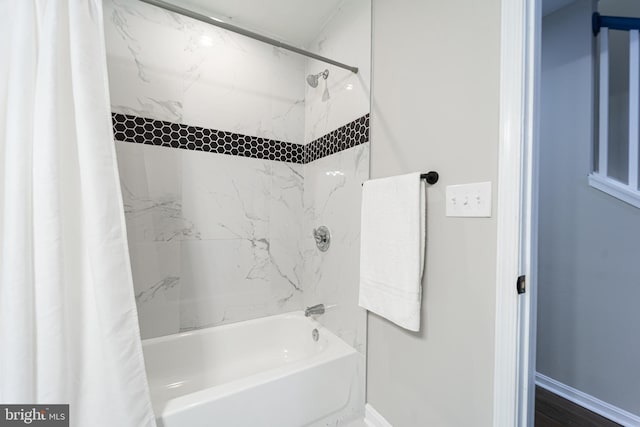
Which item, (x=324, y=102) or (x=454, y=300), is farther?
(x=324, y=102)

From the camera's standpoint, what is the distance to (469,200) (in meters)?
A: 0.92

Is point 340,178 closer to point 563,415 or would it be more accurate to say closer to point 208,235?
point 208,235

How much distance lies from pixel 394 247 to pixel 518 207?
48 centimetres

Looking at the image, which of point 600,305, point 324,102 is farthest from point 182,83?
point 600,305

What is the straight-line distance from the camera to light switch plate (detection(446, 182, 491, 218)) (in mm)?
874

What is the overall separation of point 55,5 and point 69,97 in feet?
1.00

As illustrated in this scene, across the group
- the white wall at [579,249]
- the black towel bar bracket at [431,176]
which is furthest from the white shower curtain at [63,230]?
the white wall at [579,249]

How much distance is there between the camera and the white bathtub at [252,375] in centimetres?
105

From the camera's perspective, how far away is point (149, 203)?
1.58 metres

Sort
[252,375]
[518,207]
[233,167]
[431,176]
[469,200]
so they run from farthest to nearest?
[233,167]
[252,375]
[431,176]
[469,200]
[518,207]

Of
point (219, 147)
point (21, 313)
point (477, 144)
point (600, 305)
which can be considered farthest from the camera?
point (219, 147)

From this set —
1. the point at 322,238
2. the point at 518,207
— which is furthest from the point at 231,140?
the point at 518,207

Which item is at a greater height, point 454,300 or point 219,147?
point 219,147

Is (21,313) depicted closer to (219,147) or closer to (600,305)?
(219,147)
